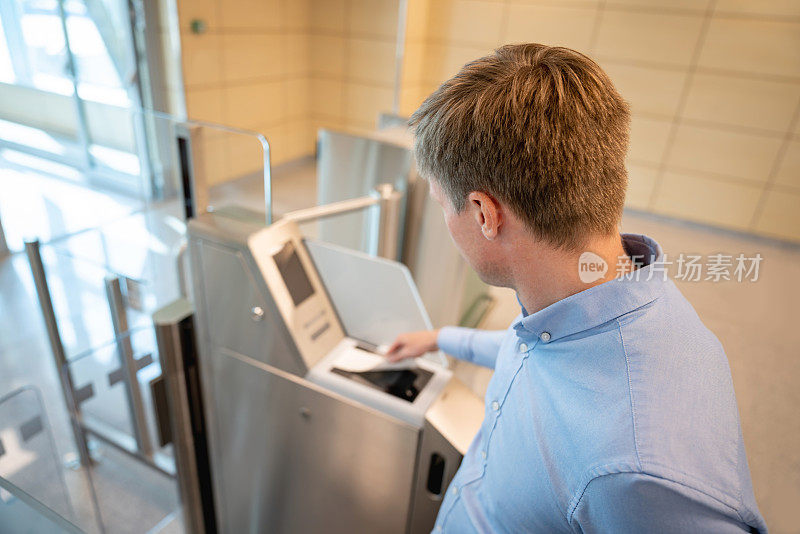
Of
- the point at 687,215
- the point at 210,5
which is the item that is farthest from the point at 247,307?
the point at 687,215

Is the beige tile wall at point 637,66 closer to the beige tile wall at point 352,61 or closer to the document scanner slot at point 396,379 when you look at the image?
the beige tile wall at point 352,61

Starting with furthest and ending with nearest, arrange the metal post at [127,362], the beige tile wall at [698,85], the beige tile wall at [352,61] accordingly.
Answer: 1. the beige tile wall at [352,61]
2. the beige tile wall at [698,85]
3. the metal post at [127,362]

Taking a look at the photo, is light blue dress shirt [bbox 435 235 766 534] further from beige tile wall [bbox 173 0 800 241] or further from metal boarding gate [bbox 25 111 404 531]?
beige tile wall [bbox 173 0 800 241]

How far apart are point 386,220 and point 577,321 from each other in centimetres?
119

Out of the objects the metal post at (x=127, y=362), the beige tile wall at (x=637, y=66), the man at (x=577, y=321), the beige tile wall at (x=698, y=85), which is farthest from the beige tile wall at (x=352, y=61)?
the man at (x=577, y=321)

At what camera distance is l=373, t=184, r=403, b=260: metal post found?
1.74 metres

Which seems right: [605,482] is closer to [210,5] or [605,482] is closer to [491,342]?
[491,342]

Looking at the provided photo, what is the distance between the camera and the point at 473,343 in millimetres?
1095

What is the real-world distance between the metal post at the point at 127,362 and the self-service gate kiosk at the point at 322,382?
0.50m

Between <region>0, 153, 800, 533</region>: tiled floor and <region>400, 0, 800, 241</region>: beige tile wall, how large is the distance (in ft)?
3.90

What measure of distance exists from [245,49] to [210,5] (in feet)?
1.56

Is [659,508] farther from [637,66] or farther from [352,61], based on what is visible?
[352,61]

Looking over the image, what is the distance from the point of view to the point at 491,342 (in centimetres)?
107

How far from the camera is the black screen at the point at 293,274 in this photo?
45.7 inches
